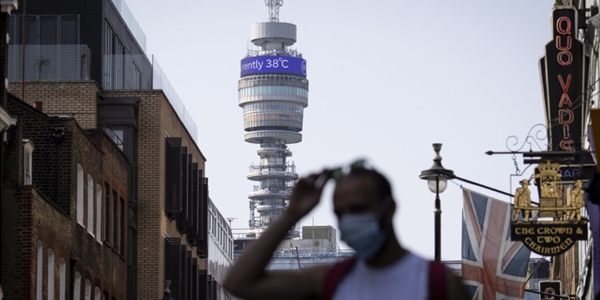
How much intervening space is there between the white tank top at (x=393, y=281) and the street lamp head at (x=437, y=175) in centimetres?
2436

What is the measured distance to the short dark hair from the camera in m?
5.78

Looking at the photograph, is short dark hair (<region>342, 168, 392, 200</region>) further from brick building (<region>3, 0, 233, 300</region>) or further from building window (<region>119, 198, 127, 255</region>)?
building window (<region>119, 198, 127, 255</region>)

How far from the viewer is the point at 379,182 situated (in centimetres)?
580

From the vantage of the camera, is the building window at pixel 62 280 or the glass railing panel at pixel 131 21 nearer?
the building window at pixel 62 280

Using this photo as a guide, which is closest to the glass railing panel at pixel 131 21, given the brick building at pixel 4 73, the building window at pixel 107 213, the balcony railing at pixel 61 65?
the balcony railing at pixel 61 65

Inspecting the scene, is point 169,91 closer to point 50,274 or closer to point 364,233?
point 50,274

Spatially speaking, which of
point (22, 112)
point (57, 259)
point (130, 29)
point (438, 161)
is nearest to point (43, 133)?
point (22, 112)

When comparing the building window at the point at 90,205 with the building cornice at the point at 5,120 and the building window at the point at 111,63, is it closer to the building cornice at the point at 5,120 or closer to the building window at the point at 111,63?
the building cornice at the point at 5,120

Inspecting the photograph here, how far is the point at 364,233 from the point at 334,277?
0.40 meters

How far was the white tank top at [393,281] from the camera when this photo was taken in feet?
18.7

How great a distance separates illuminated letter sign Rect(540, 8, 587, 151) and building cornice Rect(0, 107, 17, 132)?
11805 mm

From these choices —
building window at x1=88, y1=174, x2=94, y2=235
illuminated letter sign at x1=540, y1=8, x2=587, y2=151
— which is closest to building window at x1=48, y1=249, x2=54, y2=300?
building window at x1=88, y1=174, x2=94, y2=235

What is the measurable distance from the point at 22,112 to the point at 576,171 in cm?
1902

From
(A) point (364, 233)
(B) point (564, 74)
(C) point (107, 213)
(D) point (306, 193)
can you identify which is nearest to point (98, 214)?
(C) point (107, 213)
